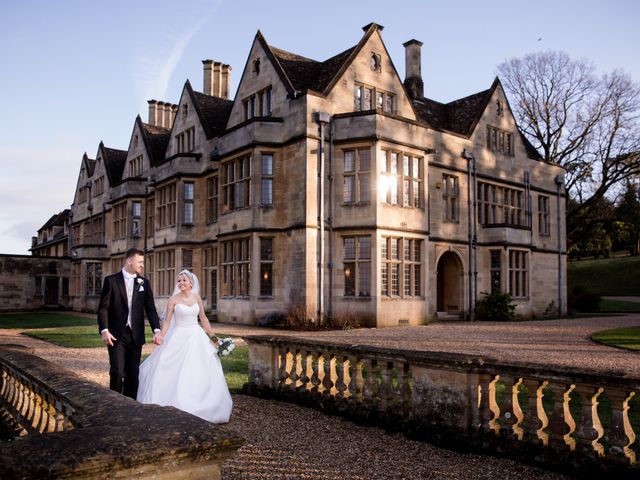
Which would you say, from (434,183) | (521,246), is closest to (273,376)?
(434,183)

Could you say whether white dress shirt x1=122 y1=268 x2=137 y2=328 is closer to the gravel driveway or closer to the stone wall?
the gravel driveway

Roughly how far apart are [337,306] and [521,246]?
1037cm

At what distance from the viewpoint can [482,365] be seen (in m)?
5.02

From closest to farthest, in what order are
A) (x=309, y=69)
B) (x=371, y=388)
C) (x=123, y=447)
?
(x=123, y=447)
(x=371, y=388)
(x=309, y=69)

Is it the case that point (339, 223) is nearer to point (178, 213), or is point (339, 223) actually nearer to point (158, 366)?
point (178, 213)

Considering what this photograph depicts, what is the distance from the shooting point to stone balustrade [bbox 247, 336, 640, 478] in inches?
165

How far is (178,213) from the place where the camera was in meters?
24.9

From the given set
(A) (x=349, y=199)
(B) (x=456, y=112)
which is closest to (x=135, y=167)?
(A) (x=349, y=199)

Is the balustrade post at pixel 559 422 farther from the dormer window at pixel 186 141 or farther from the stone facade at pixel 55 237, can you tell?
the stone facade at pixel 55 237

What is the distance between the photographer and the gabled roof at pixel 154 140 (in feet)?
98.6

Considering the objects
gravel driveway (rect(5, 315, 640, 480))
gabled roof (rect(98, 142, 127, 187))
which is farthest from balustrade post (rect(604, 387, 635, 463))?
gabled roof (rect(98, 142, 127, 187))

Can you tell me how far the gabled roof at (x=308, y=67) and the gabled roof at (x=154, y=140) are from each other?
10.4 meters

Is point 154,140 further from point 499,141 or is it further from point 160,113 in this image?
point 499,141

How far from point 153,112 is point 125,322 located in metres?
31.7
